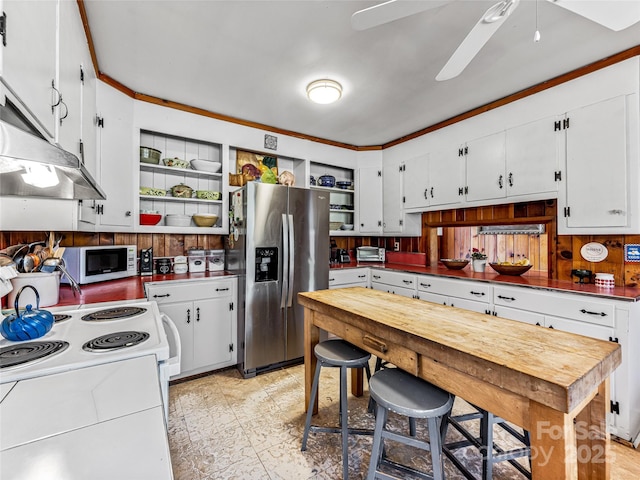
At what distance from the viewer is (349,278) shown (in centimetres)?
358

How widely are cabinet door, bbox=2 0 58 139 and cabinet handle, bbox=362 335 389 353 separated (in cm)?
155

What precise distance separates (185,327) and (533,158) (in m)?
3.41

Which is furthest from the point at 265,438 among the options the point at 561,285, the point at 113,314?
the point at 561,285

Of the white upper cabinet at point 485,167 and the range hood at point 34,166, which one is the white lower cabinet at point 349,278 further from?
the range hood at point 34,166

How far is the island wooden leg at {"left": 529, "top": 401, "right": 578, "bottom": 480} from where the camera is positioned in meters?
0.84

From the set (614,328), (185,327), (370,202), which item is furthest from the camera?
(370,202)

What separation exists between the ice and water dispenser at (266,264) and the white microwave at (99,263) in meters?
1.14

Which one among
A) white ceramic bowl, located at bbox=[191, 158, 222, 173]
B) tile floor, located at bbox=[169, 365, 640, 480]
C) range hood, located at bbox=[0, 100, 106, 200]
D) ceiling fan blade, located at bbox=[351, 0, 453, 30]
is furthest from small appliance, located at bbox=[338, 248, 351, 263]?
ceiling fan blade, located at bbox=[351, 0, 453, 30]

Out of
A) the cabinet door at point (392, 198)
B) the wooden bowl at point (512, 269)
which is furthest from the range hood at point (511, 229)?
the cabinet door at point (392, 198)

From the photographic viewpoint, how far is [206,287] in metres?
2.73

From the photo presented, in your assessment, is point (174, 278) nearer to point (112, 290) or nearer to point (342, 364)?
point (112, 290)

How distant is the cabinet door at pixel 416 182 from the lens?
3.54 metres

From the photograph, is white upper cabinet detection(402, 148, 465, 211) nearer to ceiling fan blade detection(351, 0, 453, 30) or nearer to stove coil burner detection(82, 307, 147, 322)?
ceiling fan blade detection(351, 0, 453, 30)

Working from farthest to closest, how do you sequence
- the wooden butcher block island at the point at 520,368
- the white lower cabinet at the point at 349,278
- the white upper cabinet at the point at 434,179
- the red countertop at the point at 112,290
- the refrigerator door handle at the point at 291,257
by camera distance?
the white lower cabinet at the point at 349,278 → the white upper cabinet at the point at 434,179 → the refrigerator door handle at the point at 291,257 → the red countertop at the point at 112,290 → the wooden butcher block island at the point at 520,368
